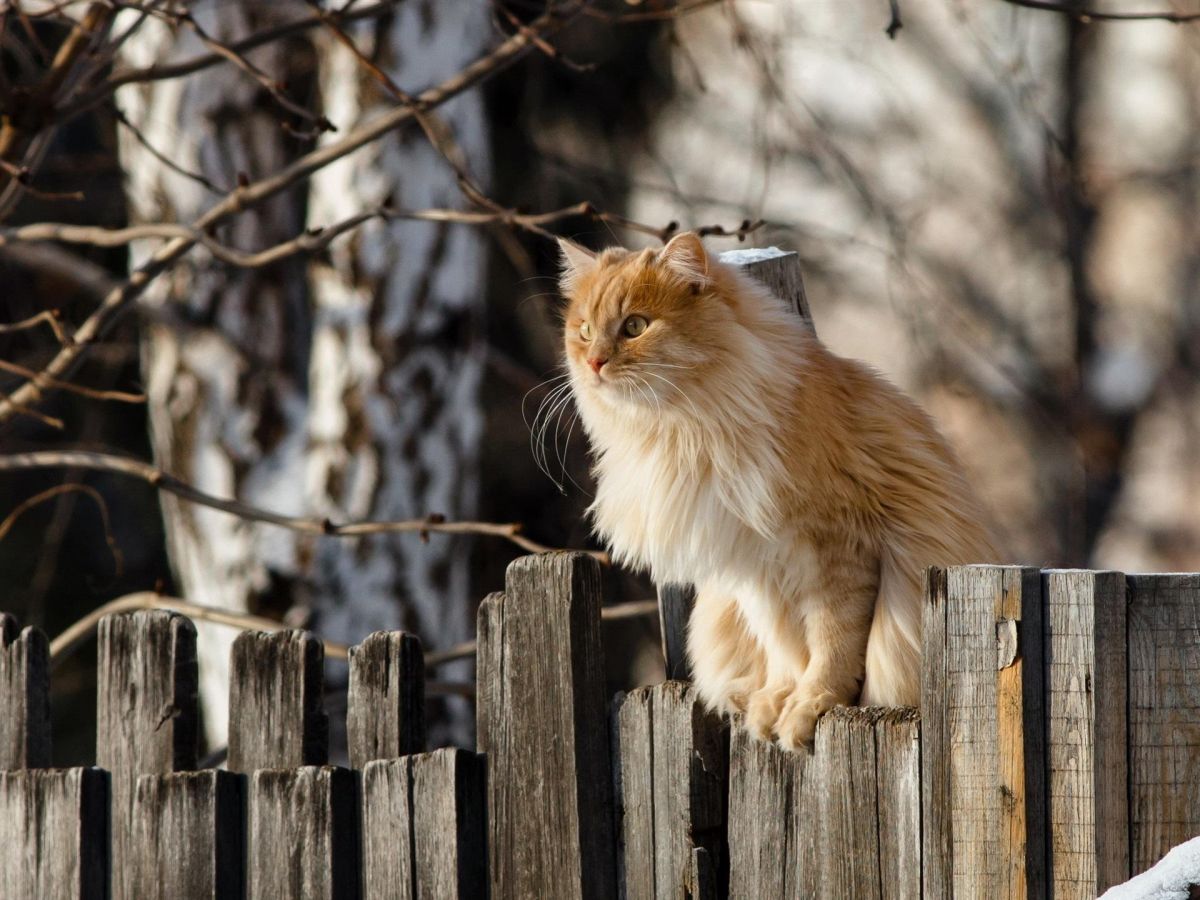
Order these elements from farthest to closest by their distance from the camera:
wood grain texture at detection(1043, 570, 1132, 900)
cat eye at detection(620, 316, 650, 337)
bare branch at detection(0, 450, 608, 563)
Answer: bare branch at detection(0, 450, 608, 563) < cat eye at detection(620, 316, 650, 337) < wood grain texture at detection(1043, 570, 1132, 900)

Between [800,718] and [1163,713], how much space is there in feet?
1.59

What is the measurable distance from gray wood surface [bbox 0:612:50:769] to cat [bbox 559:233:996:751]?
3.72 ft

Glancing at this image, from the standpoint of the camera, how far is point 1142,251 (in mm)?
6293

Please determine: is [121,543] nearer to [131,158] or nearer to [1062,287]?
[131,158]

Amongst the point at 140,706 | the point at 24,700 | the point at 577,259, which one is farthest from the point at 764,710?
the point at 24,700

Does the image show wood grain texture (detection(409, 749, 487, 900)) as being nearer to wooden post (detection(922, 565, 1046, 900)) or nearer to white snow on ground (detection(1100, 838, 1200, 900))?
wooden post (detection(922, 565, 1046, 900))

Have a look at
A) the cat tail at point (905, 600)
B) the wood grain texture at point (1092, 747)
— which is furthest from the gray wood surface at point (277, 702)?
the wood grain texture at point (1092, 747)

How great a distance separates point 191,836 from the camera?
86.4 inches

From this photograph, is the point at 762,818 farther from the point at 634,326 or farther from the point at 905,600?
the point at 634,326

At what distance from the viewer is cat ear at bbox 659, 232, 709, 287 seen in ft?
7.10

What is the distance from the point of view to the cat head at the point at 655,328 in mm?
2146

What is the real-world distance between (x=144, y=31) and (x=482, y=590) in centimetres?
260

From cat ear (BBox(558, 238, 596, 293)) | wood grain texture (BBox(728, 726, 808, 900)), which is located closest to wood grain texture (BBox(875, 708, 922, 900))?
wood grain texture (BBox(728, 726, 808, 900))

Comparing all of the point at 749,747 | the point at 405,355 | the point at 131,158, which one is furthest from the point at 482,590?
the point at 749,747
